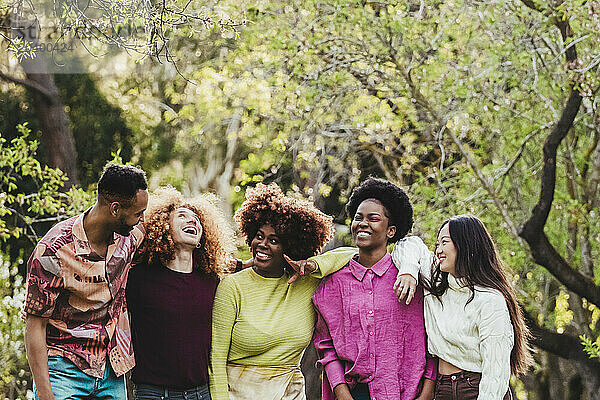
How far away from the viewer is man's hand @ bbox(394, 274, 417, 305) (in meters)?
3.70

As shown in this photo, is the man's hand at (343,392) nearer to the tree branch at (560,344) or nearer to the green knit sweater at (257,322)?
the green knit sweater at (257,322)

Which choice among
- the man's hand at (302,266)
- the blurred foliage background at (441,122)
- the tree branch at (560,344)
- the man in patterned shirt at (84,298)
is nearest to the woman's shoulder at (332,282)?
the man's hand at (302,266)

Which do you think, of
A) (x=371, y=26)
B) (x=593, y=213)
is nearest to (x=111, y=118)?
(x=371, y=26)

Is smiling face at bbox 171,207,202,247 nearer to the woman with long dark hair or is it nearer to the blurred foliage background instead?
the woman with long dark hair

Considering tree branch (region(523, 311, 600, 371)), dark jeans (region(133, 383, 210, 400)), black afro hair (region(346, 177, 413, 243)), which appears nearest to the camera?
dark jeans (region(133, 383, 210, 400))

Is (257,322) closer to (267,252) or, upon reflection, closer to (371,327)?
(267,252)

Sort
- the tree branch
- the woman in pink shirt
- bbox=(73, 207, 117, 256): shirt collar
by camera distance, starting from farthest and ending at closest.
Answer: the tree branch < the woman in pink shirt < bbox=(73, 207, 117, 256): shirt collar

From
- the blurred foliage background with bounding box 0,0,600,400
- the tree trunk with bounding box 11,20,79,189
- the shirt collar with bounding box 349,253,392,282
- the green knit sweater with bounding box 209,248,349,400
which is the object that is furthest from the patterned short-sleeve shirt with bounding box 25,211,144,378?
the tree trunk with bounding box 11,20,79,189

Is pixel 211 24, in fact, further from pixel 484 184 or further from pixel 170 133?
pixel 170 133

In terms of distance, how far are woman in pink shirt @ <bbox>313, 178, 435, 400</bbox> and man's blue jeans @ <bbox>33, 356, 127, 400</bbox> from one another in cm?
98

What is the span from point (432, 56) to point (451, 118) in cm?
68

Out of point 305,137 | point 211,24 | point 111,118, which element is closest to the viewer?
point 211,24

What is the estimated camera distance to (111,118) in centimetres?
1391

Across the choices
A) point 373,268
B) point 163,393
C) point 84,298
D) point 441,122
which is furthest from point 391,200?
point 441,122
